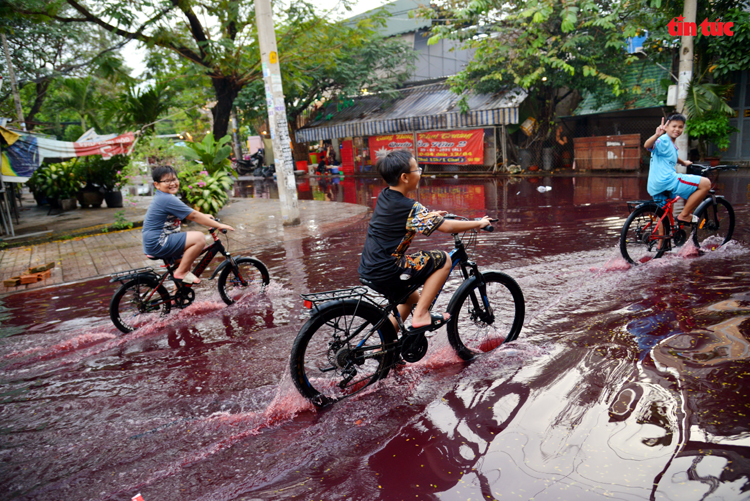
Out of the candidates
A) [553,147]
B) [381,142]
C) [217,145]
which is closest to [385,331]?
[217,145]

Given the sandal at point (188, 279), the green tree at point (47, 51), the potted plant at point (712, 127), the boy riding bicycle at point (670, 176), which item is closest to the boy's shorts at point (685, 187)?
the boy riding bicycle at point (670, 176)

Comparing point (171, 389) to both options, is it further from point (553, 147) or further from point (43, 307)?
point (553, 147)

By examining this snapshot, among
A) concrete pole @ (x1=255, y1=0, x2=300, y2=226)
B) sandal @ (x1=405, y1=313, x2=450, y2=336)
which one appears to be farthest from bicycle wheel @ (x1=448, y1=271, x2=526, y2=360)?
concrete pole @ (x1=255, y1=0, x2=300, y2=226)

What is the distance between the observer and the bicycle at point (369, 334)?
3510 mm

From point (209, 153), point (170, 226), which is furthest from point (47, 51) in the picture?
point (170, 226)

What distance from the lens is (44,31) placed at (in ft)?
72.9

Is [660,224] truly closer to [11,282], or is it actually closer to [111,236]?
[11,282]

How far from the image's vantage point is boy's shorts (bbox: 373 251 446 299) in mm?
3744

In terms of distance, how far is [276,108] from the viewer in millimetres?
11328

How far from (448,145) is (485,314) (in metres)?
19.6

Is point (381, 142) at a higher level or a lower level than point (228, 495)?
higher

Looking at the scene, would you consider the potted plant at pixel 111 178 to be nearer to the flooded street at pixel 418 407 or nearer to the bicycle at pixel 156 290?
the flooded street at pixel 418 407

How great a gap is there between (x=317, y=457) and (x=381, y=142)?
80.0ft

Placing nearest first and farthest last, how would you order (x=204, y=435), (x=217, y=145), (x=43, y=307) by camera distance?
1. (x=204, y=435)
2. (x=43, y=307)
3. (x=217, y=145)
